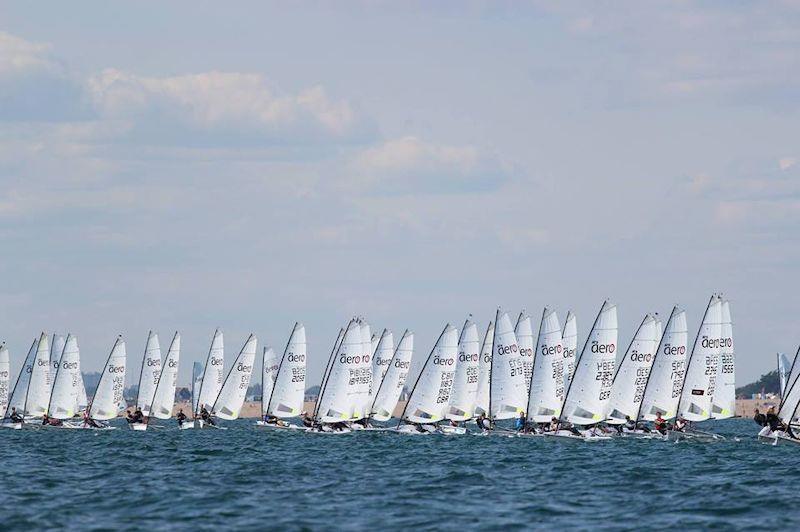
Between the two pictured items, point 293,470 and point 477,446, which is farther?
point 477,446

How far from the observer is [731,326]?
92.4 m

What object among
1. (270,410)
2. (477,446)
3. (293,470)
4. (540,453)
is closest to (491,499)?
(293,470)

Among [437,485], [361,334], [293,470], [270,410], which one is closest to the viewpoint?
[437,485]

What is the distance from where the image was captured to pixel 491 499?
170ft

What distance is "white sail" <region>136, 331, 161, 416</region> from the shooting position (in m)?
123

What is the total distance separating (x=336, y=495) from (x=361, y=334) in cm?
4896

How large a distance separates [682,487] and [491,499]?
8024 mm

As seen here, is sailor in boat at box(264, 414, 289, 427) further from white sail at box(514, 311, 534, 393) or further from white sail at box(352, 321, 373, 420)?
white sail at box(514, 311, 534, 393)

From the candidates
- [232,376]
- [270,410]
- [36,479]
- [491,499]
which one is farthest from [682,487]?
[232,376]

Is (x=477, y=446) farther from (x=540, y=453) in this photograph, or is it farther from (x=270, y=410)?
(x=270, y=410)

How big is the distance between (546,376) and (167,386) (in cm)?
4256

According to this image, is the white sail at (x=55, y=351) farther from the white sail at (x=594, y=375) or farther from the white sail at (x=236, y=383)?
the white sail at (x=594, y=375)

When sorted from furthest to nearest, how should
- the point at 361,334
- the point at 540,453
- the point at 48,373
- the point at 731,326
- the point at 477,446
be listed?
1. the point at 48,373
2. the point at 361,334
3. the point at 731,326
4. the point at 477,446
5. the point at 540,453

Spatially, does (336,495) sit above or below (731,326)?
below
